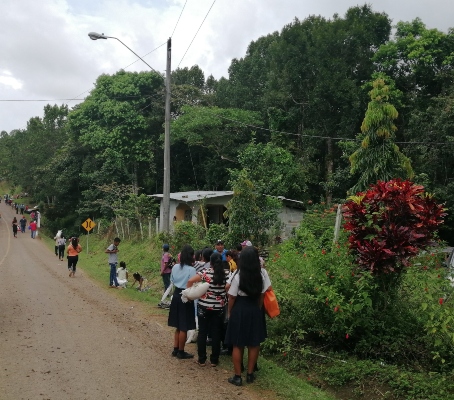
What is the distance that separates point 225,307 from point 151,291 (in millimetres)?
8004

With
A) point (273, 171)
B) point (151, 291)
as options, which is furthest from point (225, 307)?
point (273, 171)

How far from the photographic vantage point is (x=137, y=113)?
127ft

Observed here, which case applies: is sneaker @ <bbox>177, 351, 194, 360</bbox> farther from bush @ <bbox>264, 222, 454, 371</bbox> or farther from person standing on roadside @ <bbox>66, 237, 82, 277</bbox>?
person standing on roadside @ <bbox>66, 237, 82, 277</bbox>

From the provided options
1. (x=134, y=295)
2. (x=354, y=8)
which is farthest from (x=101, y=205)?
(x=134, y=295)

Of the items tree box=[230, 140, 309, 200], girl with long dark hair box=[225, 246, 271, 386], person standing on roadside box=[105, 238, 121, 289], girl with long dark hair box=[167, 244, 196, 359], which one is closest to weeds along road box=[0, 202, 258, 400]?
girl with long dark hair box=[167, 244, 196, 359]

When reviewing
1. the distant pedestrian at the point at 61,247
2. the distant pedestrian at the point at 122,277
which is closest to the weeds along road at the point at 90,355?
the distant pedestrian at the point at 122,277

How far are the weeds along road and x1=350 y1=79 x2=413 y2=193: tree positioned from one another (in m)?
12.2

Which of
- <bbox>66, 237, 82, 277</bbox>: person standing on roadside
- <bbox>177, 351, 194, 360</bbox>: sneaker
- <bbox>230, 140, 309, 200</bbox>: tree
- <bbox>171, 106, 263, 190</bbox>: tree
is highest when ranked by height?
<bbox>171, 106, 263, 190</bbox>: tree

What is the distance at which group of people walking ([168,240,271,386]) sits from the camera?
661 cm

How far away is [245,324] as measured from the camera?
6648mm

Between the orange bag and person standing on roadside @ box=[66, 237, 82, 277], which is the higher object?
the orange bag

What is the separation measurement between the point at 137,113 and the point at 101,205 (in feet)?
24.8

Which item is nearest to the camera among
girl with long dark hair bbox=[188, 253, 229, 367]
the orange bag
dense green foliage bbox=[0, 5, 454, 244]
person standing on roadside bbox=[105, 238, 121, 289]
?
the orange bag

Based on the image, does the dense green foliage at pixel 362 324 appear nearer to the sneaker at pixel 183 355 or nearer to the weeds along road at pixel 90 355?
the sneaker at pixel 183 355
